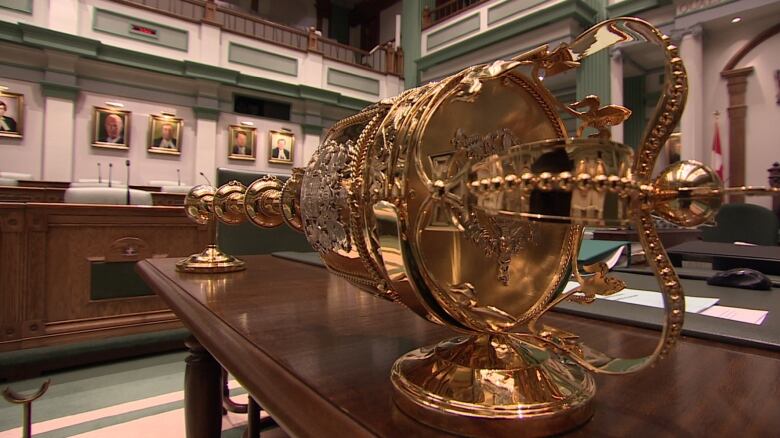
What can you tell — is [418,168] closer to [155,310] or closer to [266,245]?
[266,245]

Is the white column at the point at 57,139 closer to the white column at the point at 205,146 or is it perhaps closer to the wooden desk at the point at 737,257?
the white column at the point at 205,146

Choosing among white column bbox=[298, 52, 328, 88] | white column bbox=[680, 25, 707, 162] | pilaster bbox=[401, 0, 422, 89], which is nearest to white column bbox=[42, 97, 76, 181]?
white column bbox=[298, 52, 328, 88]

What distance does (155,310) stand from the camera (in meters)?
2.38

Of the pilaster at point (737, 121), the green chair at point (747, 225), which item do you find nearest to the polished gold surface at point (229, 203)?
the green chair at point (747, 225)

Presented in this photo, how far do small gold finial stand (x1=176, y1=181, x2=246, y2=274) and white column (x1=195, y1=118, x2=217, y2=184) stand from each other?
6610 millimetres

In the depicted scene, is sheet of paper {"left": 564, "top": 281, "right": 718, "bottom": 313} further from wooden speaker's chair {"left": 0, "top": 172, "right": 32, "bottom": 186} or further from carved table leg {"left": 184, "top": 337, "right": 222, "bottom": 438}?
wooden speaker's chair {"left": 0, "top": 172, "right": 32, "bottom": 186}

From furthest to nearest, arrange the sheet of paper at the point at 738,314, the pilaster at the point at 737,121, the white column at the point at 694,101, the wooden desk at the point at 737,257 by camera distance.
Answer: the pilaster at the point at 737,121, the white column at the point at 694,101, the wooden desk at the point at 737,257, the sheet of paper at the point at 738,314

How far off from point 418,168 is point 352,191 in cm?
8

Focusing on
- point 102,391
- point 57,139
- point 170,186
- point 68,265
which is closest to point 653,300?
point 102,391


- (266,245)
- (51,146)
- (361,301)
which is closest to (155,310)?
(266,245)

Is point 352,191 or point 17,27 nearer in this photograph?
point 352,191

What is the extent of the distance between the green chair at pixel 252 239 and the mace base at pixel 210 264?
37.7 inches

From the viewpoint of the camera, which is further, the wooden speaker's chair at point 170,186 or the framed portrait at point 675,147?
the wooden speaker's chair at point 170,186

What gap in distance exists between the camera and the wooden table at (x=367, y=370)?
1.08 feet
